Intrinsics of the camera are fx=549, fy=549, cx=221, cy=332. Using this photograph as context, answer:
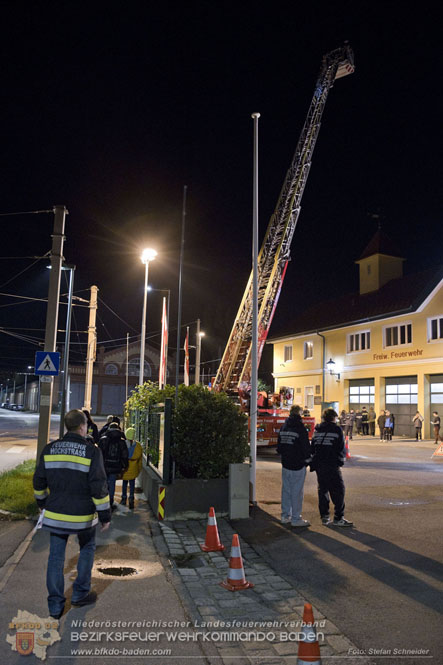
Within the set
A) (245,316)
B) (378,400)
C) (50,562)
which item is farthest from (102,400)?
(50,562)

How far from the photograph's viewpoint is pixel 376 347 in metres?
32.2

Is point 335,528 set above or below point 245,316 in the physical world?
below

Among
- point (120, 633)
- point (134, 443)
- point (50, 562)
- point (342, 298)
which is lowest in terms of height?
point (120, 633)

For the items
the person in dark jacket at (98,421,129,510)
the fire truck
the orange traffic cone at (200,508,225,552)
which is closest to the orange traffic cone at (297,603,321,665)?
the orange traffic cone at (200,508,225,552)

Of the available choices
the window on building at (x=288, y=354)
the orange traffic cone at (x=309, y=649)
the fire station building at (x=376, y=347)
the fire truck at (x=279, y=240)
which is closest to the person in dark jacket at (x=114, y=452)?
the orange traffic cone at (x=309, y=649)

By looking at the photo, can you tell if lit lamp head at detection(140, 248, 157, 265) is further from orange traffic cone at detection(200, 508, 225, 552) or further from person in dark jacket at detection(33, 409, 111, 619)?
person in dark jacket at detection(33, 409, 111, 619)

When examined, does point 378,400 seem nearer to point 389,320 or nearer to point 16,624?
point 389,320

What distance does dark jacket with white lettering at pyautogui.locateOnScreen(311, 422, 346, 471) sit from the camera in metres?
9.14

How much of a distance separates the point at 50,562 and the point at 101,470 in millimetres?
954

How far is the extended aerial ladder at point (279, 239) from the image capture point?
23.0m

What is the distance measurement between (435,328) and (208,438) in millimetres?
21965

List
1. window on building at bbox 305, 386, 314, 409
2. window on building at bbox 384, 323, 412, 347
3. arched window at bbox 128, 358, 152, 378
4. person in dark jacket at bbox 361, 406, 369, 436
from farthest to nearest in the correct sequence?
arched window at bbox 128, 358, 152, 378 < window on building at bbox 305, 386, 314, 409 < person in dark jacket at bbox 361, 406, 369, 436 < window on building at bbox 384, 323, 412, 347

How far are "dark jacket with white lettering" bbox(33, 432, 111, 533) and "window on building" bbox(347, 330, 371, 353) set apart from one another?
2948 cm

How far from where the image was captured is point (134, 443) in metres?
10.7
